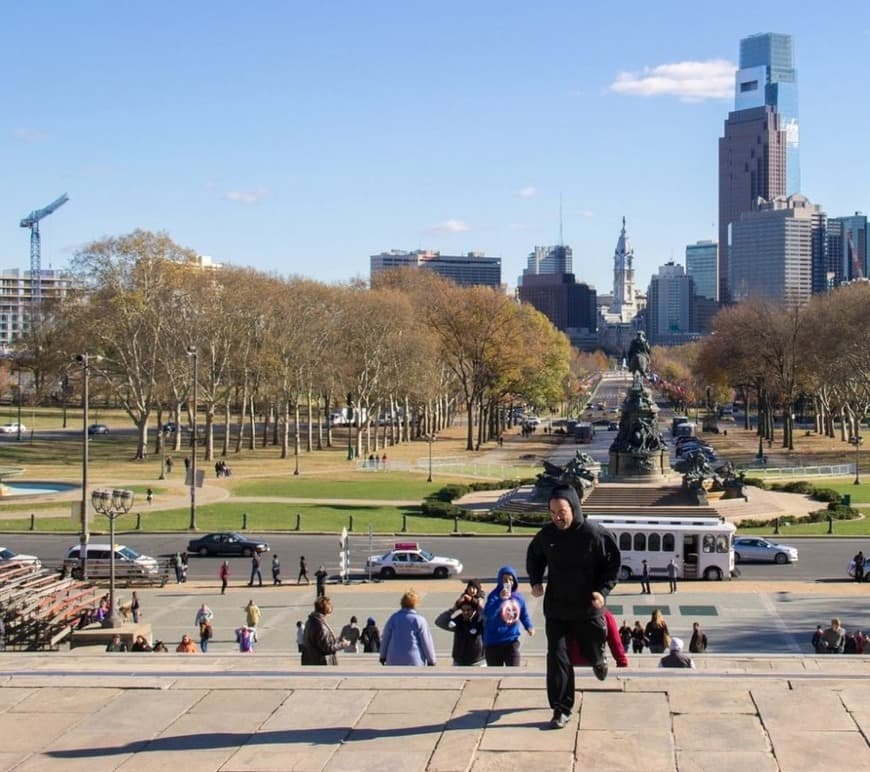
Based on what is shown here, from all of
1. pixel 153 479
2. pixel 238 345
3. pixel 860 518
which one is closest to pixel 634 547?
pixel 860 518

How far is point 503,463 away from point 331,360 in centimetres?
1467

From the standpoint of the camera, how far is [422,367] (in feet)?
314

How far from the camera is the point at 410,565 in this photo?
132 feet

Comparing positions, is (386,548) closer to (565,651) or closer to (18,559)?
(18,559)

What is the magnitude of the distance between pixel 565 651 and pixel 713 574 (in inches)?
1161

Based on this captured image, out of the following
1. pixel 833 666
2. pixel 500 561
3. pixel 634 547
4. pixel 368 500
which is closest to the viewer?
pixel 833 666

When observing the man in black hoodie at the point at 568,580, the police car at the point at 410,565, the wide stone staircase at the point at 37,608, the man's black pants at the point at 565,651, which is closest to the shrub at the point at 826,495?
the police car at the point at 410,565

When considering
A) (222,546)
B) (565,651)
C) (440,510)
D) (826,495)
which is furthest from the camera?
(826,495)

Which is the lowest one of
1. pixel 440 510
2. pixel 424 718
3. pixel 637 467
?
pixel 440 510

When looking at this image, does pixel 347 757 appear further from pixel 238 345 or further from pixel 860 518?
pixel 238 345

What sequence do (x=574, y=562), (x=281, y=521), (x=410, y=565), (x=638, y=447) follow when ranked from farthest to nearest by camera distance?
(x=638, y=447), (x=281, y=521), (x=410, y=565), (x=574, y=562)

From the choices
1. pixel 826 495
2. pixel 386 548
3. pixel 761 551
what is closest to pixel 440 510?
pixel 386 548

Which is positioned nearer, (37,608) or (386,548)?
(37,608)

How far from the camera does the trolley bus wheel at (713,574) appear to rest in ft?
129
